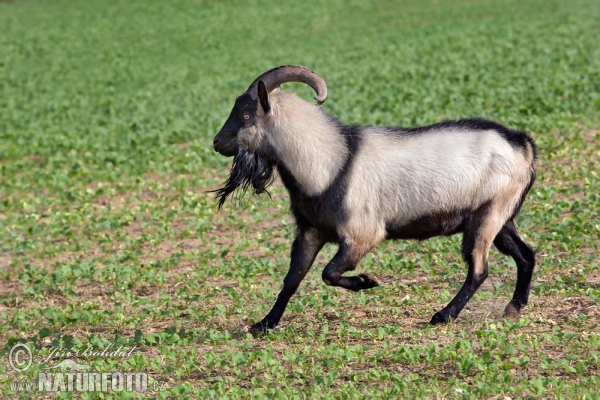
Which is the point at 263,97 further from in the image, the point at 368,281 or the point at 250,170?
the point at 368,281

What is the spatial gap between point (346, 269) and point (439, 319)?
0.80 metres

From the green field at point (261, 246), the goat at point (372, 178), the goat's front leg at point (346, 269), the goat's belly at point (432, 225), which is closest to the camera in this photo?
the green field at point (261, 246)

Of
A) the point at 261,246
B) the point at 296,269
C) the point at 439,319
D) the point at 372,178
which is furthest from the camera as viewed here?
the point at 261,246

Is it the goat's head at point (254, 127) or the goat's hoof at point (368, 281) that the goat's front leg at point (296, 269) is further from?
the goat's head at point (254, 127)

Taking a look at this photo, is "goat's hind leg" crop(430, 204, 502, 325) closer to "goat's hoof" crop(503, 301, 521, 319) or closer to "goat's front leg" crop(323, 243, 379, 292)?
"goat's hoof" crop(503, 301, 521, 319)

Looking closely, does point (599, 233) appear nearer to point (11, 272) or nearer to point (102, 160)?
point (11, 272)

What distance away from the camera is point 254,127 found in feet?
22.5

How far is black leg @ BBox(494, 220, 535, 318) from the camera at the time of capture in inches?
271

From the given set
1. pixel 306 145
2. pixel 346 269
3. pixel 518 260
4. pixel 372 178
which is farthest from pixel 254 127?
pixel 518 260

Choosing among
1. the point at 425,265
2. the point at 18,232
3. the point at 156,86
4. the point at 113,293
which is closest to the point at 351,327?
the point at 425,265

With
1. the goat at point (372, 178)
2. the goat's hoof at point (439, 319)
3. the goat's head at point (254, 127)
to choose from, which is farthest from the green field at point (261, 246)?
the goat's head at point (254, 127)

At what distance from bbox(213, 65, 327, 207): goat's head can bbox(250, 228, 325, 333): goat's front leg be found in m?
0.59

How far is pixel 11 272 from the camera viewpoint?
9.16 m

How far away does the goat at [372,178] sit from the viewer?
6734mm
